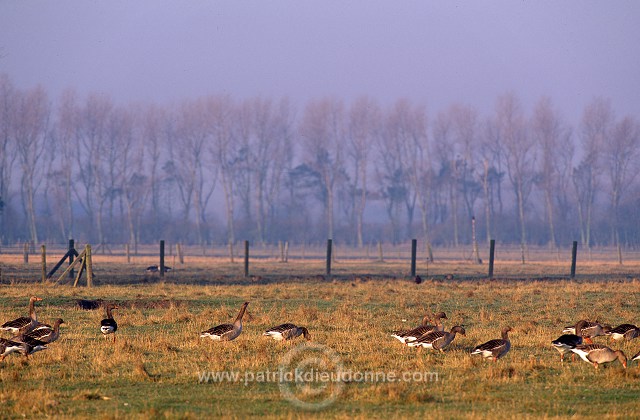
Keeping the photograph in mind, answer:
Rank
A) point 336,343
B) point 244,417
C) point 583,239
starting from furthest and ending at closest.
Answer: point 583,239, point 336,343, point 244,417

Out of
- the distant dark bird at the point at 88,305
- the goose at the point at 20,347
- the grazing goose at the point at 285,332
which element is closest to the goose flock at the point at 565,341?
the grazing goose at the point at 285,332

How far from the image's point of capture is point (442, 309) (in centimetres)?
2367

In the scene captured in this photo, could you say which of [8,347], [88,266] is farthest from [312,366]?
[88,266]

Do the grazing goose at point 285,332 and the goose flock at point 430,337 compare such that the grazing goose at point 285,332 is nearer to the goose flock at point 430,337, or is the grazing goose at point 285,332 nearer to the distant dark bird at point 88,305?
the goose flock at point 430,337

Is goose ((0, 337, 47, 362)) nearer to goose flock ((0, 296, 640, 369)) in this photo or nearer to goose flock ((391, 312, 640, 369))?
goose flock ((0, 296, 640, 369))

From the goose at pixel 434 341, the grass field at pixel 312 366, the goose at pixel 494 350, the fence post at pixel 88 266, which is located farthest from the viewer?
the fence post at pixel 88 266

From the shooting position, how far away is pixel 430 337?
14.4 metres

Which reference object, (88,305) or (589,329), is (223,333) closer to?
(589,329)

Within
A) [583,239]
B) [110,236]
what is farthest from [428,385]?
[110,236]

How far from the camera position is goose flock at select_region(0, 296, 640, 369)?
1312 centimetres

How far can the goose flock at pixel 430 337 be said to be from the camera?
43.0 ft

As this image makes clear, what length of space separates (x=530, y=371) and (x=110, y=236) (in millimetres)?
109527

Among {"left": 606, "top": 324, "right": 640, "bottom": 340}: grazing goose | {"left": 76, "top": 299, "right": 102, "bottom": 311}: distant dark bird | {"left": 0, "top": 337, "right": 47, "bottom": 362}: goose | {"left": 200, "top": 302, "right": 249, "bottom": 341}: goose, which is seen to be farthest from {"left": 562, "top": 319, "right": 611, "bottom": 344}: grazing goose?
{"left": 76, "top": 299, "right": 102, "bottom": 311}: distant dark bird

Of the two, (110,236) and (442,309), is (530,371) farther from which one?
(110,236)
